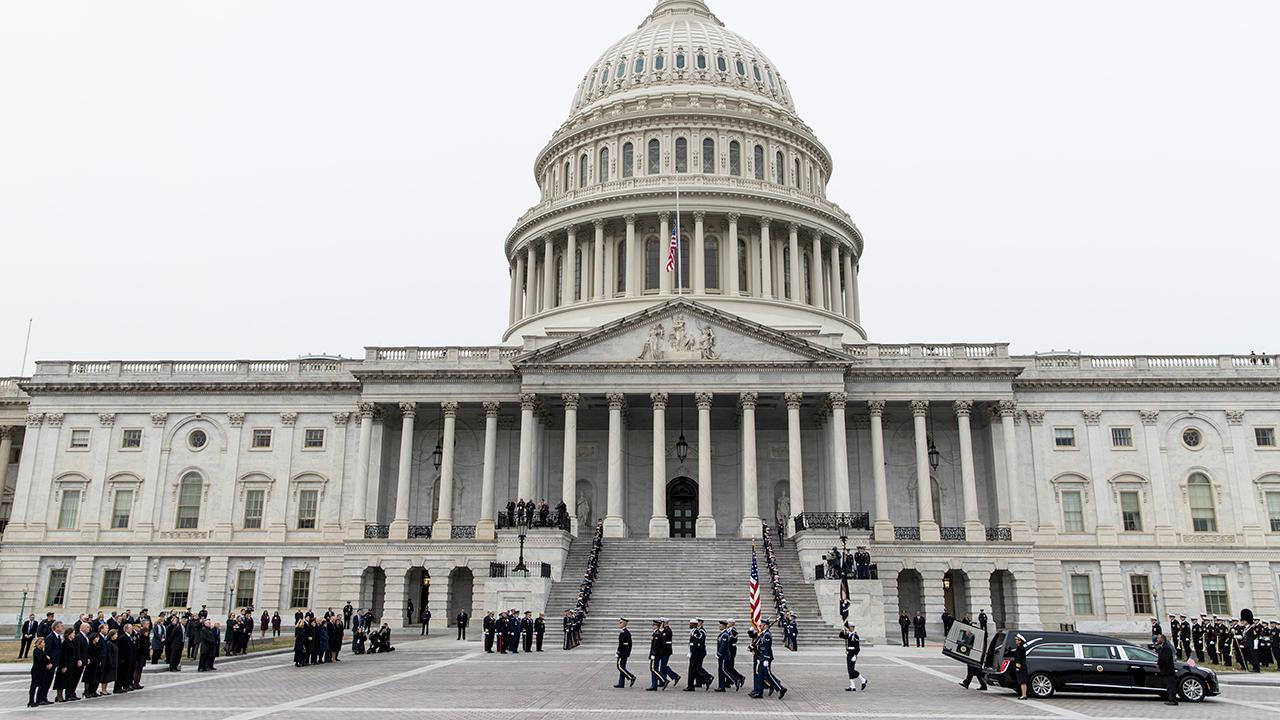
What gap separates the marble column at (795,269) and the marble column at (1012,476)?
56.3ft

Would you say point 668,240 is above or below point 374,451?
above

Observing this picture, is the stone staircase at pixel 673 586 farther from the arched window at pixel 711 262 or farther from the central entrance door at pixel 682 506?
the arched window at pixel 711 262

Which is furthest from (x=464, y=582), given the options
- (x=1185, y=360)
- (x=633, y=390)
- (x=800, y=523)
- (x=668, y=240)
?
(x=1185, y=360)

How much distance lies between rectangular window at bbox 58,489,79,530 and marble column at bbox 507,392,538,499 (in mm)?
24086

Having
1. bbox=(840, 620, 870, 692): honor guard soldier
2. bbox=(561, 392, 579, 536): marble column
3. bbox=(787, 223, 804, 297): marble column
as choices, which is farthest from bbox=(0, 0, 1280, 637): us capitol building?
bbox=(840, 620, 870, 692): honor guard soldier

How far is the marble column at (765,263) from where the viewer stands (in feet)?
212

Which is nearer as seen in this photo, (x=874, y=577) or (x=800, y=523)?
(x=874, y=577)

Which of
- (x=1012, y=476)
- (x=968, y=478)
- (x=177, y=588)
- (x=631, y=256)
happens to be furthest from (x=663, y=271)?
(x=177, y=588)

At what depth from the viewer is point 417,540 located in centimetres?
5022

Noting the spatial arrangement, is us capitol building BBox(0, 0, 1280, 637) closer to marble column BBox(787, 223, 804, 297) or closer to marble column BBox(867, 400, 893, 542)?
marble column BBox(867, 400, 893, 542)

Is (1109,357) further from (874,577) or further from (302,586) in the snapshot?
(302,586)

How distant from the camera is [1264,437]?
2115 inches

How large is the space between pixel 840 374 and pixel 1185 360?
780 inches

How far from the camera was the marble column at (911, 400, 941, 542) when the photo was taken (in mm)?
49531
